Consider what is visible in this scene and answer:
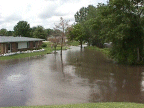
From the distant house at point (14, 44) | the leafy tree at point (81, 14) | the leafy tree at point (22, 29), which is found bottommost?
the distant house at point (14, 44)

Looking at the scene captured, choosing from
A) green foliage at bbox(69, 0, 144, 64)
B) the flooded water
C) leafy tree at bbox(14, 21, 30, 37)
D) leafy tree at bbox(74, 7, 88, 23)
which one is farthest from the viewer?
leafy tree at bbox(74, 7, 88, 23)

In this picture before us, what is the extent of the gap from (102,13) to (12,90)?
1419 centimetres

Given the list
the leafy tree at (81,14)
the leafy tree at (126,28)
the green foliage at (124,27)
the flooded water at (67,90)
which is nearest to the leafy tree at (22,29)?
the leafy tree at (81,14)

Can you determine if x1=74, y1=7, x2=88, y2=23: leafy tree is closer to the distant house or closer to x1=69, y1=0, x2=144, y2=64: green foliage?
the distant house

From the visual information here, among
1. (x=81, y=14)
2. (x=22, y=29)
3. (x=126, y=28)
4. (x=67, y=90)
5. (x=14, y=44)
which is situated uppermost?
(x=81, y=14)

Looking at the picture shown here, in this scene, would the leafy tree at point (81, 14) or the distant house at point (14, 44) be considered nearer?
the distant house at point (14, 44)

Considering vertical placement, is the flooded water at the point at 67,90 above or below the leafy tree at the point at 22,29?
below

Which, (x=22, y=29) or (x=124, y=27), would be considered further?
(x=22, y=29)

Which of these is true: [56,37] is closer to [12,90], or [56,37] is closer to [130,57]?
[130,57]

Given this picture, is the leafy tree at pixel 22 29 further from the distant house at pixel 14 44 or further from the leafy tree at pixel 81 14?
the leafy tree at pixel 81 14

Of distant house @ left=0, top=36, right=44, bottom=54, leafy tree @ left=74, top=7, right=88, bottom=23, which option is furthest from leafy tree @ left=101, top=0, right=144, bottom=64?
leafy tree @ left=74, top=7, right=88, bottom=23

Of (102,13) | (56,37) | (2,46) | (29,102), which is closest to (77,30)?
(56,37)

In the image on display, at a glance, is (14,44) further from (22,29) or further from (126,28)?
(22,29)

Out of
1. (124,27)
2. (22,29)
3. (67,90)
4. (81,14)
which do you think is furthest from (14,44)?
(81,14)
